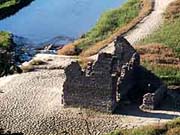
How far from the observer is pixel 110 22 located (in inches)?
2516

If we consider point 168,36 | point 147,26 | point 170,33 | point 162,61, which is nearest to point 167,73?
point 162,61

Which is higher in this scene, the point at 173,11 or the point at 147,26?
the point at 173,11

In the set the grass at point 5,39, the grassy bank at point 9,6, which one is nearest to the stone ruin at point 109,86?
the grass at point 5,39

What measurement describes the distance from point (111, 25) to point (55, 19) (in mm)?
8934

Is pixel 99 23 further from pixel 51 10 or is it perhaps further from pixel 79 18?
pixel 51 10

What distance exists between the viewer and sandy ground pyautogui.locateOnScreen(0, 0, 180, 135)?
35719 mm

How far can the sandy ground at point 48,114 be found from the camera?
117 ft

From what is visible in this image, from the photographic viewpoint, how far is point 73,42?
197ft

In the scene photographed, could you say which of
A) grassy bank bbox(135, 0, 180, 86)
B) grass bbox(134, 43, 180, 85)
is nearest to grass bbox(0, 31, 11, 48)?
grassy bank bbox(135, 0, 180, 86)

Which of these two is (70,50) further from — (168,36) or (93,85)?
(93,85)

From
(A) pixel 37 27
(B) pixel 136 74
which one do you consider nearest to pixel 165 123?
(B) pixel 136 74

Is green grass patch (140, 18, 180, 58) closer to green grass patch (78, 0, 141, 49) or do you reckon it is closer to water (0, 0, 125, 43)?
green grass patch (78, 0, 141, 49)

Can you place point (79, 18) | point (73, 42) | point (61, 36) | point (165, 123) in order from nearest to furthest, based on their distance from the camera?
point (165, 123) → point (73, 42) → point (61, 36) → point (79, 18)

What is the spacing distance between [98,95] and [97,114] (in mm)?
1046
